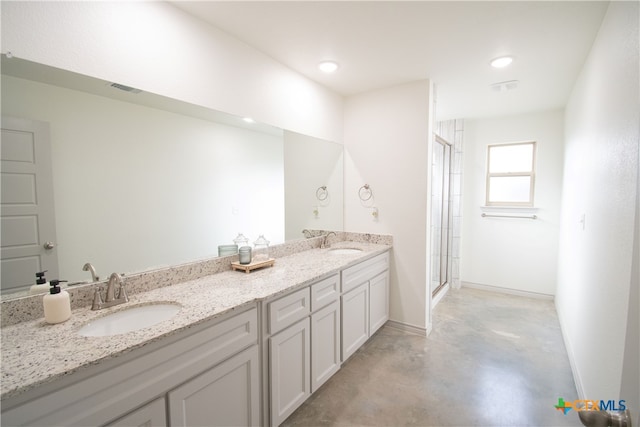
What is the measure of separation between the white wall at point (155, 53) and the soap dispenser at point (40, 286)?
91 cm

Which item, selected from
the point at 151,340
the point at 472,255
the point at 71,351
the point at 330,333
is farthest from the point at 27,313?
the point at 472,255

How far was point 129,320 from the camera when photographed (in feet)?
4.42

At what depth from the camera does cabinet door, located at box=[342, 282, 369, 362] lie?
2236 mm

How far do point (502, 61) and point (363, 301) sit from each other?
2.28 m

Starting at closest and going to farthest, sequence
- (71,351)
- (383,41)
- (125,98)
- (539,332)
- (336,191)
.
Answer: (71,351), (125,98), (383,41), (539,332), (336,191)

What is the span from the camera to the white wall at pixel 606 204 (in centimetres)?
122

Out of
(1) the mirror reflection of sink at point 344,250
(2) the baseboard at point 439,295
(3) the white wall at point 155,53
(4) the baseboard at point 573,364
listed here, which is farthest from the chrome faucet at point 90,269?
(2) the baseboard at point 439,295

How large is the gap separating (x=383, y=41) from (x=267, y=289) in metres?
1.86

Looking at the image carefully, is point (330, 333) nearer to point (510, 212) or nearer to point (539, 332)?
point (539, 332)

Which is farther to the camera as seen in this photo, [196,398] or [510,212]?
[510,212]

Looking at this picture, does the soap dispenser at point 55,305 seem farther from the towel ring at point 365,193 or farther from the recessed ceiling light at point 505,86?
the recessed ceiling light at point 505,86

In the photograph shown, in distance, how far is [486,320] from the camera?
319cm

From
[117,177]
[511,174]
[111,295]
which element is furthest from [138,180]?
[511,174]

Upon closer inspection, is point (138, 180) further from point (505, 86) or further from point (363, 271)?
point (505, 86)
